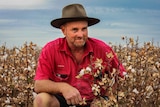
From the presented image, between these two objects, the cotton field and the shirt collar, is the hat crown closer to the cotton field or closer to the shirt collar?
the shirt collar

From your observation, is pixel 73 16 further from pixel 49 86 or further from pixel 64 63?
pixel 49 86

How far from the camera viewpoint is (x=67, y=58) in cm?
Answer: 586

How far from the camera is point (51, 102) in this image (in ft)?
18.7

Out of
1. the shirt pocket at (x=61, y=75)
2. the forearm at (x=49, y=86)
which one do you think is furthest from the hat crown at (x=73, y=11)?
the forearm at (x=49, y=86)

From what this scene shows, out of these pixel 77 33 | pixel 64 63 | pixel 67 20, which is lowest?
pixel 64 63

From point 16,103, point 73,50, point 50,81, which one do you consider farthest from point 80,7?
point 16,103

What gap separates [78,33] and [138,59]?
1.50 m

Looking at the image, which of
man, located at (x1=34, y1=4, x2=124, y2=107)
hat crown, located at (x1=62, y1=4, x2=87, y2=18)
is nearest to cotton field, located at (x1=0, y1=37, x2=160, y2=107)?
man, located at (x1=34, y1=4, x2=124, y2=107)

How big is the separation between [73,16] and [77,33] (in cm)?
29

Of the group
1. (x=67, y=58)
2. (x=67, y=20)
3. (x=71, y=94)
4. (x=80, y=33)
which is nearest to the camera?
(x=71, y=94)

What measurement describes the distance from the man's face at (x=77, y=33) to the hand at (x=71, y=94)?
1.68 ft

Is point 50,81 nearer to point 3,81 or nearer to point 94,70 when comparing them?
point 94,70

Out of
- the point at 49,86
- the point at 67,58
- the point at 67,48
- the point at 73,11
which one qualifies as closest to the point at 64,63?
the point at 67,58

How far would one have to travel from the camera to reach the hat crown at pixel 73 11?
5814mm
